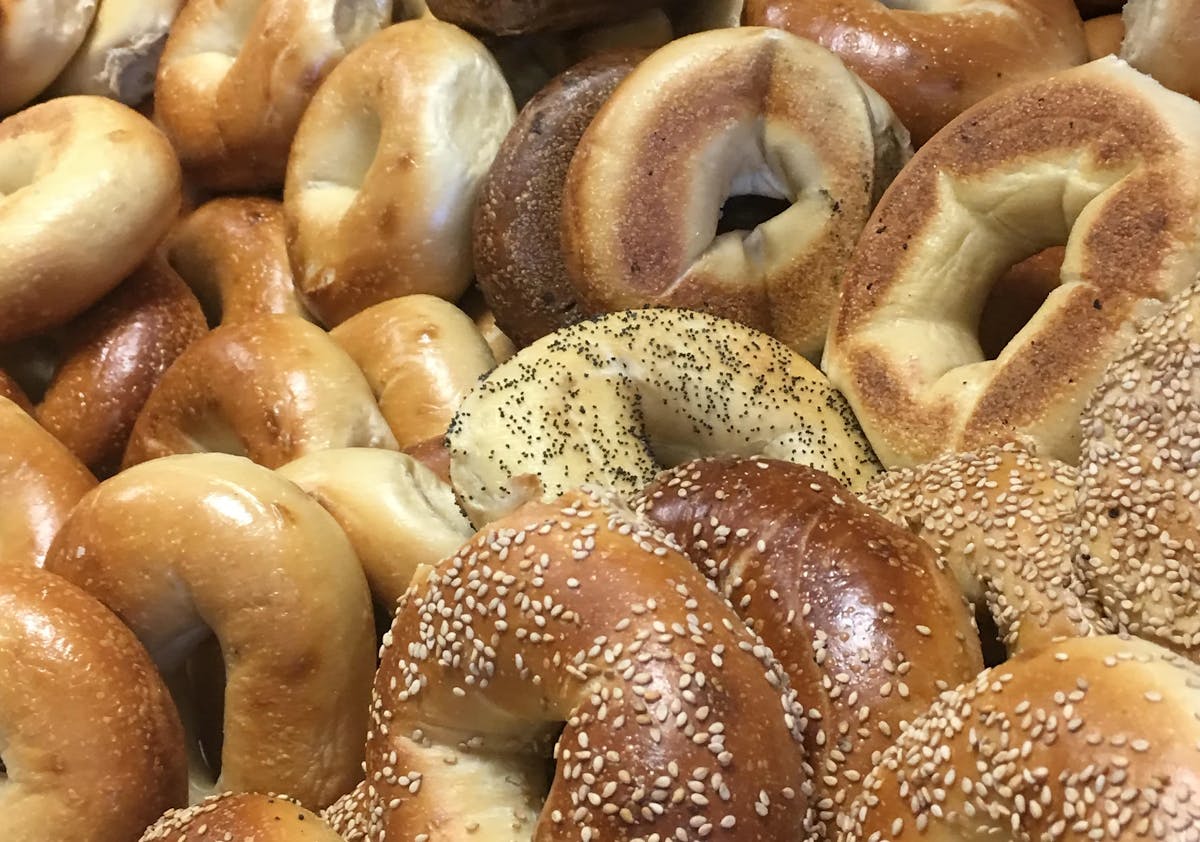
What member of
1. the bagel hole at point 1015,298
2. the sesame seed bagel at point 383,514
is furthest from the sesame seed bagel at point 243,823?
the bagel hole at point 1015,298

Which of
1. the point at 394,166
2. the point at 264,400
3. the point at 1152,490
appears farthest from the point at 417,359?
the point at 1152,490

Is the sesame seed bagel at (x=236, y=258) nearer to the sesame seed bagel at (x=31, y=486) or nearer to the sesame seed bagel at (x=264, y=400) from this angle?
the sesame seed bagel at (x=264, y=400)

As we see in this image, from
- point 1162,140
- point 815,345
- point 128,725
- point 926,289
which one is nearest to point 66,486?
point 128,725

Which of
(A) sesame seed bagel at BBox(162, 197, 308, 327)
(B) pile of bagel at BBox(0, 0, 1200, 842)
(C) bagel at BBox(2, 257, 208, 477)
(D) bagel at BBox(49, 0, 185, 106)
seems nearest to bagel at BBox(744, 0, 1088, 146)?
(B) pile of bagel at BBox(0, 0, 1200, 842)

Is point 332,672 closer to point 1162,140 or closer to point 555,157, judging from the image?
point 555,157

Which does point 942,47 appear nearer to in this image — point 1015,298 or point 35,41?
point 1015,298
